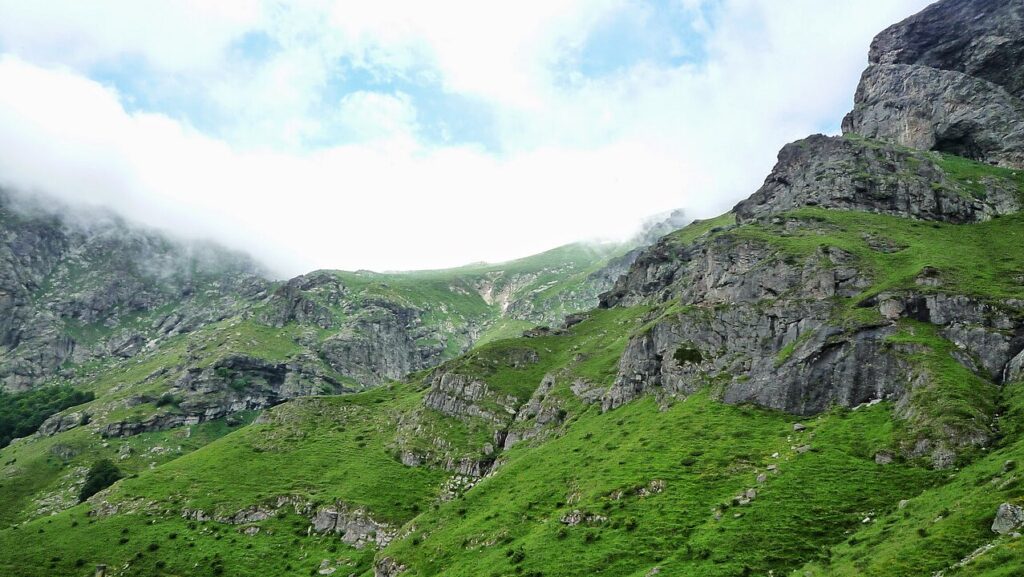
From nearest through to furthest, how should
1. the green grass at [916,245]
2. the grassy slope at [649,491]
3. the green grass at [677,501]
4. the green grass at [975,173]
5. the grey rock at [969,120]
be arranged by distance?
the grassy slope at [649,491], the green grass at [677,501], the green grass at [916,245], the green grass at [975,173], the grey rock at [969,120]

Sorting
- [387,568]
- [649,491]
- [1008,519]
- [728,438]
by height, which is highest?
[1008,519]

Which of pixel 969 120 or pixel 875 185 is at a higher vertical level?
pixel 969 120

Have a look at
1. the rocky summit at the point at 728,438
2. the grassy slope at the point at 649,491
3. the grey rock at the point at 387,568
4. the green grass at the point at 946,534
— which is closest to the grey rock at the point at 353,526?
the rocky summit at the point at 728,438

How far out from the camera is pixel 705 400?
104000mm

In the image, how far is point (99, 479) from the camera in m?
162

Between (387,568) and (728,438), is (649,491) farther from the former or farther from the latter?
(387,568)

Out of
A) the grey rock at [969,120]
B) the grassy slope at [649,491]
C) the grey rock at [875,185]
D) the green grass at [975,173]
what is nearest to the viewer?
the grassy slope at [649,491]

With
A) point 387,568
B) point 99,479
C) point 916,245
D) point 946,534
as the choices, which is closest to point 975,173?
point 916,245

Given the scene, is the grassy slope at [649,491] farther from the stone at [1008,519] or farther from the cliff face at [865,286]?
the cliff face at [865,286]

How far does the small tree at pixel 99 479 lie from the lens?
15775 centimetres

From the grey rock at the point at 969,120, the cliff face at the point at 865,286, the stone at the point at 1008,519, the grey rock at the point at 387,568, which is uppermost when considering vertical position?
the grey rock at the point at 969,120

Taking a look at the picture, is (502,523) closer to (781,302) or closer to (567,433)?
(567,433)

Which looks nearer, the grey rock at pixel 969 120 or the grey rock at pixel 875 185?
the grey rock at pixel 875 185

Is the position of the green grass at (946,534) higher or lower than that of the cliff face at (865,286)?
lower
